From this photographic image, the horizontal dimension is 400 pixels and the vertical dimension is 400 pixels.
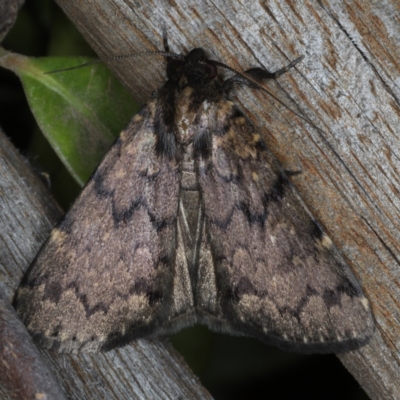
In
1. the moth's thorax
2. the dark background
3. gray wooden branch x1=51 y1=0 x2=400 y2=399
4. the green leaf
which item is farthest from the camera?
the dark background

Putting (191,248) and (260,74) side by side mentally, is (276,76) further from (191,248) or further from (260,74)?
(191,248)

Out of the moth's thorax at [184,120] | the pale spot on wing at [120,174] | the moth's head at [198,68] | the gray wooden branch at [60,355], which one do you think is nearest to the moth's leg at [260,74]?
the moth's head at [198,68]

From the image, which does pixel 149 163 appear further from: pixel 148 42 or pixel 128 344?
pixel 128 344

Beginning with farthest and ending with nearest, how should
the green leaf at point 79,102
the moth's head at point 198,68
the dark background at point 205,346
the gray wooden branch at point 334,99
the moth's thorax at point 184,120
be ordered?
the dark background at point 205,346
the green leaf at point 79,102
the moth's thorax at point 184,120
the moth's head at point 198,68
the gray wooden branch at point 334,99

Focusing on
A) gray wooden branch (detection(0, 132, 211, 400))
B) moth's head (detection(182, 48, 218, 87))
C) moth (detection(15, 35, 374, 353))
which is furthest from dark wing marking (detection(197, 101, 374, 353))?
gray wooden branch (detection(0, 132, 211, 400))

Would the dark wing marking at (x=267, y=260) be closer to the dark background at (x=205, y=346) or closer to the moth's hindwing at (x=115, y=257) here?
the moth's hindwing at (x=115, y=257)

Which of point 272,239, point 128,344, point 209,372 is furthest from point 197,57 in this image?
point 209,372

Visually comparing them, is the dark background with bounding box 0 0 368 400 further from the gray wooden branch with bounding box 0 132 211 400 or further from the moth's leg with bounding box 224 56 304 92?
the moth's leg with bounding box 224 56 304 92
